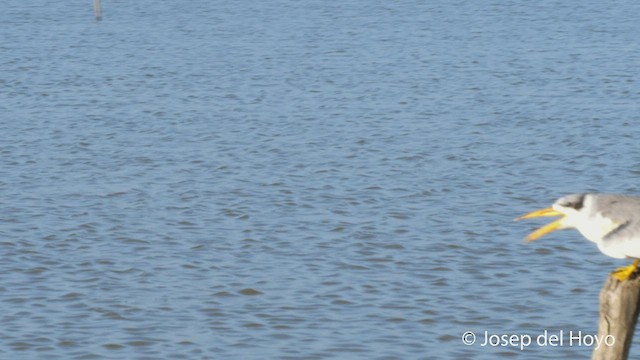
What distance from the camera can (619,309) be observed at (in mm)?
8789

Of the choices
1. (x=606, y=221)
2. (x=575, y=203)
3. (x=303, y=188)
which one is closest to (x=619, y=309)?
(x=606, y=221)

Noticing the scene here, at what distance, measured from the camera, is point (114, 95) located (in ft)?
100

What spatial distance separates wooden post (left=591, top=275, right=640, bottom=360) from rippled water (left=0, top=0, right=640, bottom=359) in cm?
495

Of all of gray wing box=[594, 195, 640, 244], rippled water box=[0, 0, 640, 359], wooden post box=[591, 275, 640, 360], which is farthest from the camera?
rippled water box=[0, 0, 640, 359]

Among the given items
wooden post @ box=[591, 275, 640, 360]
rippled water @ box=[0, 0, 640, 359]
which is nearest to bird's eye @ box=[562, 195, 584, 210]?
wooden post @ box=[591, 275, 640, 360]

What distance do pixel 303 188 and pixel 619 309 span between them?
12.7 m

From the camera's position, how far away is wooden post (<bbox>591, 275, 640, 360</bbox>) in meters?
8.71

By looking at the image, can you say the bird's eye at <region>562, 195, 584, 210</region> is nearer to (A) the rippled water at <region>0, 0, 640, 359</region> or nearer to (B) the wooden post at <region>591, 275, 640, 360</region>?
(B) the wooden post at <region>591, 275, 640, 360</region>

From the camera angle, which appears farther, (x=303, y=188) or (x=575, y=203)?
(x=303, y=188)

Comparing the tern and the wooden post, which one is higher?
the tern

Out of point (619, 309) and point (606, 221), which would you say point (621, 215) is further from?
point (619, 309)

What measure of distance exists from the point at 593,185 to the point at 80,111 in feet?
37.0

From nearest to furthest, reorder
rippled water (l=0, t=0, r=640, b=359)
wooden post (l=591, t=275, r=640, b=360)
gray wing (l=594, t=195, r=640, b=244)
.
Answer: wooden post (l=591, t=275, r=640, b=360)
gray wing (l=594, t=195, r=640, b=244)
rippled water (l=0, t=0, r=640, b=359)

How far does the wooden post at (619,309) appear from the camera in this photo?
8711 millimetres
